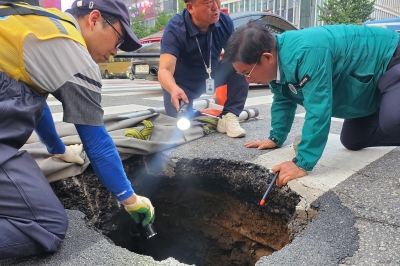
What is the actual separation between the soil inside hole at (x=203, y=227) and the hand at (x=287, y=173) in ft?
1.43

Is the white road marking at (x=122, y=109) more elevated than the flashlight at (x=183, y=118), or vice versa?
the flashlight at (x=183, y=118)

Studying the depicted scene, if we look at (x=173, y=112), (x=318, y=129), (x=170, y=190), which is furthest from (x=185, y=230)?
(x=318, y=129)

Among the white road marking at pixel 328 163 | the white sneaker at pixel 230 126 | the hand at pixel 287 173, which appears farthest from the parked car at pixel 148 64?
the hand at pixel 287 173

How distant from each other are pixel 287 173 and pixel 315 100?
0.46 m

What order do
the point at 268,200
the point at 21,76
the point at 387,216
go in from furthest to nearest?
the point at 268,200 < the point at 387,216 < the point at 21,76

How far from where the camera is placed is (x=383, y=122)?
2100 millimetres

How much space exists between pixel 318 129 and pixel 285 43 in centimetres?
55

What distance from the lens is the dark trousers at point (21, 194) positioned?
55.5 inches

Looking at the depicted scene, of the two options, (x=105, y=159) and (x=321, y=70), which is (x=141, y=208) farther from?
(x=321, y=70)

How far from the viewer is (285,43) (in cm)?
211

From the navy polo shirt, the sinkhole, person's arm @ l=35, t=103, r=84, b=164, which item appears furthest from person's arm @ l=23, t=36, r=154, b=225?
the navy polo shirt

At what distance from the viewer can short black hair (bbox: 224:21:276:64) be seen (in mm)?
2041

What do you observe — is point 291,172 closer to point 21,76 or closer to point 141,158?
point 141,158

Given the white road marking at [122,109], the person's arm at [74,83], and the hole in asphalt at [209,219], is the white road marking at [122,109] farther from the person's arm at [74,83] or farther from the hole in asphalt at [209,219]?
the person's arm at [74,83]
